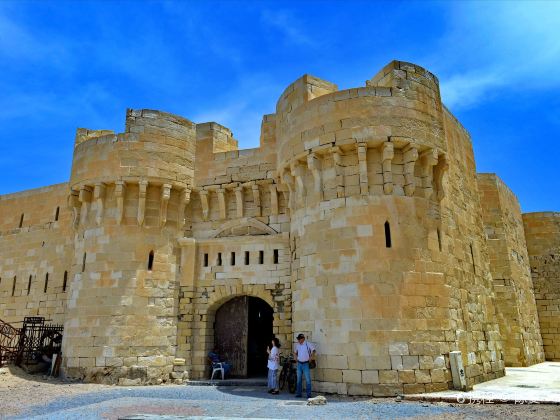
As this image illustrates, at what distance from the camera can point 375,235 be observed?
10.1 meters

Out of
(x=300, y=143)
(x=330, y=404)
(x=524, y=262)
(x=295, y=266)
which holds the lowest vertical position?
(x=330, y=404)

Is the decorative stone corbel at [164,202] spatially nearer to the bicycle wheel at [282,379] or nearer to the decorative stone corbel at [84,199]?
the decorative stone corbel at [84,199]

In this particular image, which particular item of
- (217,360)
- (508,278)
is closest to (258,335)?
(217,360)

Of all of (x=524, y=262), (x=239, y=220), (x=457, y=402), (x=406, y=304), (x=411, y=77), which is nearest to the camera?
(x=457, y=402)

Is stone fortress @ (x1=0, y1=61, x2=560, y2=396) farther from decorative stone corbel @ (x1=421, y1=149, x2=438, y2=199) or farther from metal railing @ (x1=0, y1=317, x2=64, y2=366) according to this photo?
metal railing @ (x1=0, y1=317, x2=64, y2=366)

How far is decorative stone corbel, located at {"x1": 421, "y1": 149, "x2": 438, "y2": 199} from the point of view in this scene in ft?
35.2

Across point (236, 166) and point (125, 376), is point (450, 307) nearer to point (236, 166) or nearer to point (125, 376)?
point (236, 166)

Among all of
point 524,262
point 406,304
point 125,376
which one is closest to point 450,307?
point 406,304

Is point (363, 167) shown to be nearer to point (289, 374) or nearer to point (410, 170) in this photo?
point (410, 170)

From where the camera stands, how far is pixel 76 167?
1411 centimetres

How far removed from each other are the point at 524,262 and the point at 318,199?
44.0ft

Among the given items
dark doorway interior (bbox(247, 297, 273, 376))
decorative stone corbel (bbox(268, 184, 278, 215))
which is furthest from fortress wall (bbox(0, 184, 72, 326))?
decorative stone corbel (bbox(268, 184, 278, 215))

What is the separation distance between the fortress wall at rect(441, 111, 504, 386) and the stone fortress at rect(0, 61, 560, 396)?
0.28 ft

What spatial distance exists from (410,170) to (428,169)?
62 cm
